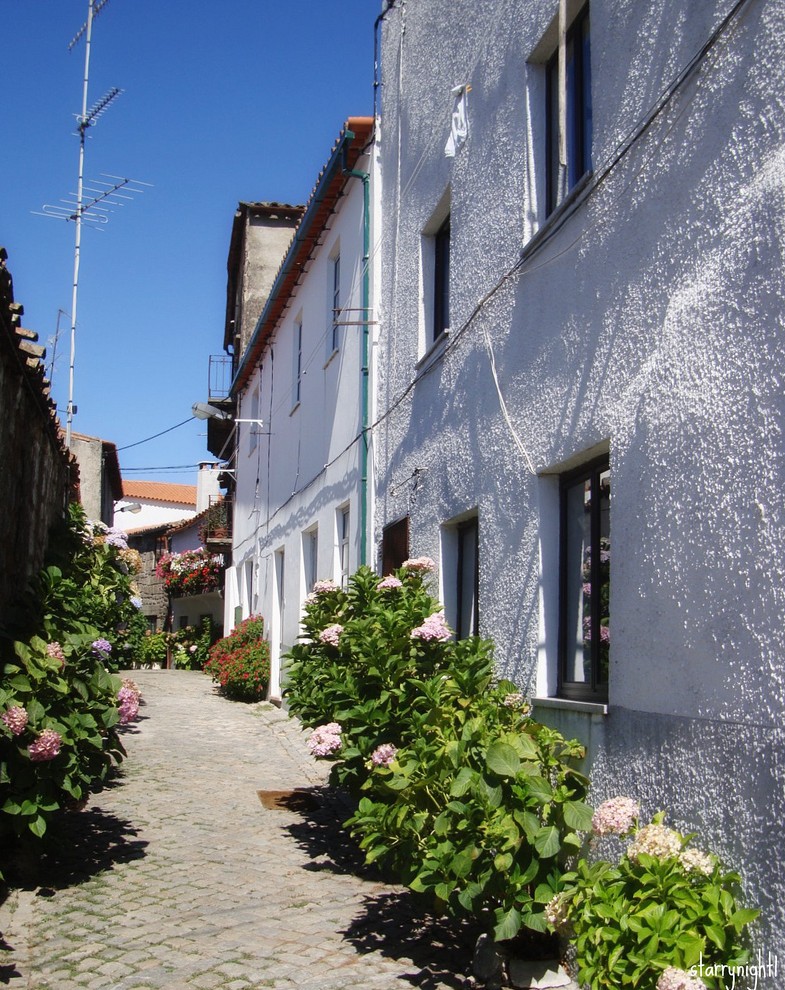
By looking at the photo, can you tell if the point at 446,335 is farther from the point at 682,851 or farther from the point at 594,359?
the point at 682,851

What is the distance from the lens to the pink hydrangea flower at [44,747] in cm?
576

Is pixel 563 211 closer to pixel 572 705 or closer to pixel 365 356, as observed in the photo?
pixel 572 705

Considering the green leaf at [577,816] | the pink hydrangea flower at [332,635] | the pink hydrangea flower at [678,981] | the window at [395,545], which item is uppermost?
the window at [395,545]

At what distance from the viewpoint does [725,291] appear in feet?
13.6

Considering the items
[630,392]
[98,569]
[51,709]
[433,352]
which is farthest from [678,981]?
[98,569]

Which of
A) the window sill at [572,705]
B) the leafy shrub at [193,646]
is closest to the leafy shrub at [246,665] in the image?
the leafy shrub at [193,646]

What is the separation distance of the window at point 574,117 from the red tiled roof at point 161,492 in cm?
5019

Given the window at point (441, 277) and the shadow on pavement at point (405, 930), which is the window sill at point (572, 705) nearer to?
the shadow on pavement at point (405, 930)

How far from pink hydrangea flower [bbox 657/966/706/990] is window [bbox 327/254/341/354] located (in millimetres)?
10096

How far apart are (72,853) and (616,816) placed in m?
4.42

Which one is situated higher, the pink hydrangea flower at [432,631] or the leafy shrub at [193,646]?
the pink hydrangea flower at [432,631]

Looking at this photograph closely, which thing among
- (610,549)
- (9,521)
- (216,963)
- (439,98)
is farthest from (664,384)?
(439,98)

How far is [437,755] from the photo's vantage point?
5270 millimetres

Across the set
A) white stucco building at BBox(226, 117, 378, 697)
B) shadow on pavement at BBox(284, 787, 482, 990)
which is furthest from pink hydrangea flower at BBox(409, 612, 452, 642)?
white stucco building at BBox(226, 117, 378, 697)
